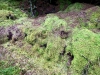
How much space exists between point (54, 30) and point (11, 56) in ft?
8.84

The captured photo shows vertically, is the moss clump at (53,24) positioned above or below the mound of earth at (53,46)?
above

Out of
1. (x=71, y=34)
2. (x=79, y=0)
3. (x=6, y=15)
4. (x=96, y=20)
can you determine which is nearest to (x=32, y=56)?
(x=71, y=34)

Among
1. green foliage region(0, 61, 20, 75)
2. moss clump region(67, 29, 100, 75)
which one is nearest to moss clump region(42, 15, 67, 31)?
moss clump region(67, 29, 100, 75)

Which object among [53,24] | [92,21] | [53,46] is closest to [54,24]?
[53,24]

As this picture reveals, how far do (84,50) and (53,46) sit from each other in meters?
1.66

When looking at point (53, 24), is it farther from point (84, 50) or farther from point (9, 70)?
point (9, 70)

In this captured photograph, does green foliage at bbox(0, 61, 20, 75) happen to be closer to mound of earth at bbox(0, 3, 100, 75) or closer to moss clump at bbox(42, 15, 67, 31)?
mound of earth at bbox(0, 3, 100, 75)

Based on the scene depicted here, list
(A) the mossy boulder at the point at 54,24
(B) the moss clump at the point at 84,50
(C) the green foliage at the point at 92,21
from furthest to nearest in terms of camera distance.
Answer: (C) the green foliage at the point at 92,21, (A) the mossy boulder at the point at 54,24, (B) the moss clump at the point at 84,50

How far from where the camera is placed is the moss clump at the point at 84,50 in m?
6.44

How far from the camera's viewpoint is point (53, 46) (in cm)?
775

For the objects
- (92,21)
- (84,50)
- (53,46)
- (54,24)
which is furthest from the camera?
(92,21)

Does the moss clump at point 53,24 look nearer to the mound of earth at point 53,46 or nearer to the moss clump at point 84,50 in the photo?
the mound of earth at point 53,46

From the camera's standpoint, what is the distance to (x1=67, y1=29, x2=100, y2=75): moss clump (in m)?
6.44

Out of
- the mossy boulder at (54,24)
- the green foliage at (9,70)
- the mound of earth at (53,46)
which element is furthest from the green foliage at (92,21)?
the green foliage at (9,70)
